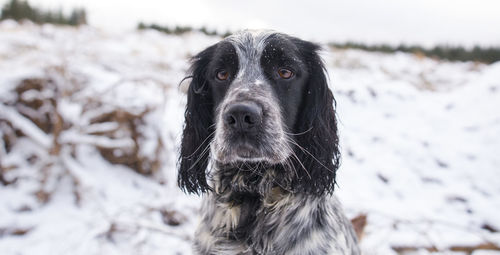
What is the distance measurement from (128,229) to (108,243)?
0.22 metres

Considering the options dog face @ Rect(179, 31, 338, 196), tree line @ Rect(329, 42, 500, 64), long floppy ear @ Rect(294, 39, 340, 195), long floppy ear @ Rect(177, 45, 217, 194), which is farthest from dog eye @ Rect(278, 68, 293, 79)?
tree line @ Rect(329, 42, 500, 64)

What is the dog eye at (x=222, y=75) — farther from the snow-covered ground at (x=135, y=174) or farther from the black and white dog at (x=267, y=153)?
the snow-covered ground at (x=135, y=174)

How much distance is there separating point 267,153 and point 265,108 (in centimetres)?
27

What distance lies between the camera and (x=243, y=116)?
187 cm

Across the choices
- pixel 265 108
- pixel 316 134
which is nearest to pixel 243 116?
pixel 265 108

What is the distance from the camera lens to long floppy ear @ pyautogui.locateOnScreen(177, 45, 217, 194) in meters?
2.60

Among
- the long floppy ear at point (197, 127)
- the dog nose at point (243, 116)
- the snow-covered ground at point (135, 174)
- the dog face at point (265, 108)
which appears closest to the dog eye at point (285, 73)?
the dog face at point (265, 108)

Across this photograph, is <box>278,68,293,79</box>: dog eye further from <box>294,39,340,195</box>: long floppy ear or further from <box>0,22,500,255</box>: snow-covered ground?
<box>0,22,500,255</box>: snow-covered ground

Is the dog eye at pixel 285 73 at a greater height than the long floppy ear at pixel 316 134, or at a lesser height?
greater

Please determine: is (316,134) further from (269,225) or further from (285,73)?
(269,225)

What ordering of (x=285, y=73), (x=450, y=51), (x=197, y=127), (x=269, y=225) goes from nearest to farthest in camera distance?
(x=269, y=225) < (x=285, y=73) < (x=197, y=127) < (x=450, y=51)

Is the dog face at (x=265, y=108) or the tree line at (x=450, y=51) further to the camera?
the tree line at (x=450, y=51)

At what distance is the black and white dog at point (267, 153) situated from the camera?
6.77 feet

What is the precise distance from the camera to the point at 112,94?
16.0ft
